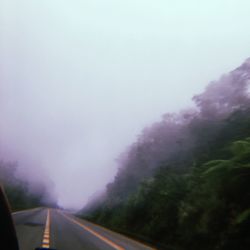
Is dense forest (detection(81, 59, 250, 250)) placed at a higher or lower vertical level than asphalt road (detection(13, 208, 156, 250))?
higher

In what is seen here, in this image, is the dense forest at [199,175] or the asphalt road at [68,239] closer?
the asphalt road at [68,239]

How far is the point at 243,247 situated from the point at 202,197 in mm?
4959

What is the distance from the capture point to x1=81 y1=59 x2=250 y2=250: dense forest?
16.7 meters

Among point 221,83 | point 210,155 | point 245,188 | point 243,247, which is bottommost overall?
point 243,247

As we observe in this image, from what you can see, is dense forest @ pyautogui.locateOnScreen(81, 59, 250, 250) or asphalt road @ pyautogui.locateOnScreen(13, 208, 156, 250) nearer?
asphalt road @ pyautogui.locateOnScreen(13, 208, 156, 250)

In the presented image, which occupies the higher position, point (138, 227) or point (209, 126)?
point (209, 126)

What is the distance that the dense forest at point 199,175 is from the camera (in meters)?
16.7

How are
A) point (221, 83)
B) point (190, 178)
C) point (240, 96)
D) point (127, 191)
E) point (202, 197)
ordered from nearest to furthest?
point (202, 197) → point (190, 178) → point (240, 96) → point (221, 83) → point (127, 191)

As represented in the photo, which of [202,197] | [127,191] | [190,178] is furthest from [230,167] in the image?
[127,191]

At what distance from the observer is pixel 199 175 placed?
75.4ft

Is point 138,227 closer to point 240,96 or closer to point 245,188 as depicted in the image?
point 240,96

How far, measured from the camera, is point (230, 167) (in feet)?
52.5

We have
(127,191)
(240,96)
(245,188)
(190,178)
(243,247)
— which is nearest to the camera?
(243,247)

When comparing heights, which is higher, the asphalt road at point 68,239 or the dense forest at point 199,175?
the dense forest at point 199,175
